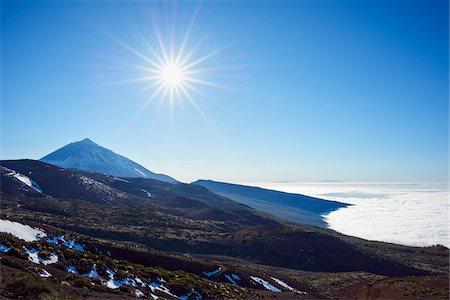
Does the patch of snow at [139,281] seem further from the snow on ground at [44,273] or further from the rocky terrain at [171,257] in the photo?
the snow on ground at [44,273]

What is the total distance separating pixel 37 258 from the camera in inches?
814

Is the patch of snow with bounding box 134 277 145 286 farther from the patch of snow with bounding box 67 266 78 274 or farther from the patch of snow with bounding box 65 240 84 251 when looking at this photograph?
the patch of snow with bounding box 65 240 84 251

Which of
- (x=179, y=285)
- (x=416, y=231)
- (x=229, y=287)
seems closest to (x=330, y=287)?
(x=229, y=287)

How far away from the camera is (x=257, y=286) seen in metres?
32.8

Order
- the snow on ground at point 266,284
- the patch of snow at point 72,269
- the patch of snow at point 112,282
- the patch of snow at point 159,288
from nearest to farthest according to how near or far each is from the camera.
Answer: the patch of snow at point 112,282
the patch of snow at point 72,269
the patch of snow at point 159,288
the snow on ground at point 266,284

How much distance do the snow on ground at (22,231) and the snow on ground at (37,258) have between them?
15.7ft

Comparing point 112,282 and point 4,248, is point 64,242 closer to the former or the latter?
A: point 4,248

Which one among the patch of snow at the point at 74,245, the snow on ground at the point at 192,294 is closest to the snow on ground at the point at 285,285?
the snow on ground at the point at 192,294

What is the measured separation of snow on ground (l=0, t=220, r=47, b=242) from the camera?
25791 mm

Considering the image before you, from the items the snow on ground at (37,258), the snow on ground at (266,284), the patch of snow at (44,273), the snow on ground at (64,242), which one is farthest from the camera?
the snow on ground at (266,284)

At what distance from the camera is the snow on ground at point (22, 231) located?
25.8m

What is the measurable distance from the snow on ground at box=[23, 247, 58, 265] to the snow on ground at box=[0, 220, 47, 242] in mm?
4787

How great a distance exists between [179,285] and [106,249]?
12.6 metres

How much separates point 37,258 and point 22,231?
9049 millimetres
